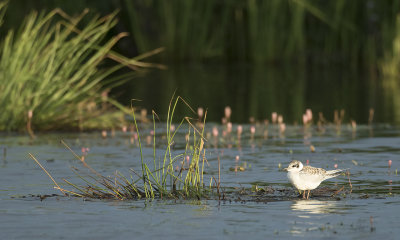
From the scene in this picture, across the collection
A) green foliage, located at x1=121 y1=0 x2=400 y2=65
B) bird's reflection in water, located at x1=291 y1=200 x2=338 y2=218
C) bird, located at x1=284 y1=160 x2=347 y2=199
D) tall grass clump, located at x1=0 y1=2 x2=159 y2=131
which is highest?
green foliage, located at x1=121 y1=0 x2=400 y2=65

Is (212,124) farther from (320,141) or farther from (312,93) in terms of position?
(312,93)

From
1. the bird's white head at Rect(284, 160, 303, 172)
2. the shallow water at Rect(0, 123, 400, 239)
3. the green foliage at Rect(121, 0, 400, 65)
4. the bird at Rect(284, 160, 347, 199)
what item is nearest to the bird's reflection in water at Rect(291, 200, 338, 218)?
the shallow water at Rect(0, 123, 400, 239)

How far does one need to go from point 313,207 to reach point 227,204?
0.80 meters

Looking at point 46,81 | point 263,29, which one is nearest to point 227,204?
point 46,81

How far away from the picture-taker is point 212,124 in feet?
55.9

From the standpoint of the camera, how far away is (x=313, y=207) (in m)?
9.11

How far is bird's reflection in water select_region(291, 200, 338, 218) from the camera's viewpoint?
8.88m

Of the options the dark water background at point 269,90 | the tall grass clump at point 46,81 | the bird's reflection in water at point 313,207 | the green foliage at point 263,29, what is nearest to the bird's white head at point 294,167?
the bird's reflection in water at point 313,207

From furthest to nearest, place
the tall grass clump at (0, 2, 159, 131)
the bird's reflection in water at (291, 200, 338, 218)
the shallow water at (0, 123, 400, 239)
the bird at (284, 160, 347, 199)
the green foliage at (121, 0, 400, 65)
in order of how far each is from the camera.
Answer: the green foliage at (121, 0, 400, 65), the tall grass clump at (0, 2, 159, 131), the bird at (284, 160, 347, 199), the bird's reflection in water at (291, 200, 338, 218), the shallow water at (0, 123, 400, 239)

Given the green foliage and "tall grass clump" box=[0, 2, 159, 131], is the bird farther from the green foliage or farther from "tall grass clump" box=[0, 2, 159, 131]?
the green foliage

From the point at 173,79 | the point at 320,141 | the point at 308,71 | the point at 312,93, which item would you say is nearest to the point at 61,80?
the point at 320,141

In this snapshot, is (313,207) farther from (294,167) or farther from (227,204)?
(227,204)

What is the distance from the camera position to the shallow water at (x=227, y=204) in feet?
26.4

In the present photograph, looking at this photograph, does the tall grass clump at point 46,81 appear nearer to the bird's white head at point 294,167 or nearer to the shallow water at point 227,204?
the shallow water at point 227,204
